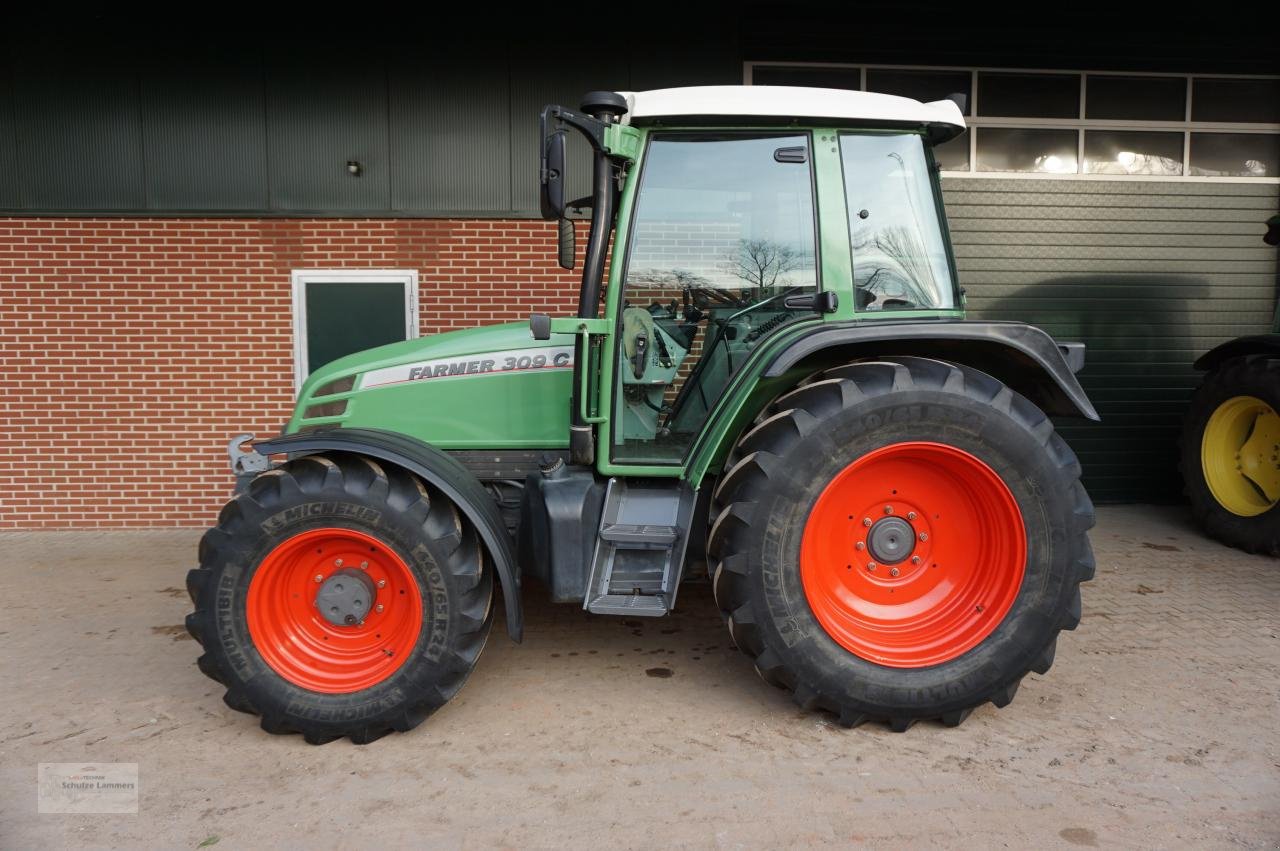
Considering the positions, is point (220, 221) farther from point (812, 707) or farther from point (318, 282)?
point (812, 707)

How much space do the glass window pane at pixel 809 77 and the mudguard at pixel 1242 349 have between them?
3236 millimetres

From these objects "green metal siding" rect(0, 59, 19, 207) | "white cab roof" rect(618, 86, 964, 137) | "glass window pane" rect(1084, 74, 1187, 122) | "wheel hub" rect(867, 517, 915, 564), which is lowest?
"wheel hub" rect(867, 517, 915, 564)

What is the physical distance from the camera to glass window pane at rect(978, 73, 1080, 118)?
21.2 ft

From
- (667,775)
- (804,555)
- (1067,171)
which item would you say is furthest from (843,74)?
(667,775)

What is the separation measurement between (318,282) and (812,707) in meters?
4.74

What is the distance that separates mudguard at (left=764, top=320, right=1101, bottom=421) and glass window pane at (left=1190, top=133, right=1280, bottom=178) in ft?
16.1

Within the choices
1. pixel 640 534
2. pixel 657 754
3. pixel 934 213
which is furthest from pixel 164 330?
pixel 934 213

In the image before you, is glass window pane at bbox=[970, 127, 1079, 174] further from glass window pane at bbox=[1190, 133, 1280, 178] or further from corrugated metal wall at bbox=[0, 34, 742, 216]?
corrugated metal wall at bbox=[0, 34, 742, 216]

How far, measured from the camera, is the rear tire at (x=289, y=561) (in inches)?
109

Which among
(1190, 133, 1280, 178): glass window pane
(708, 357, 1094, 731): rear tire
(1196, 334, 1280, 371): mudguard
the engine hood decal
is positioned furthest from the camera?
(1190, 133, 1280, 178): glass window pane

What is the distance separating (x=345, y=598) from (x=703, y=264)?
1.84 metres

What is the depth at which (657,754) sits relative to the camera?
277cm

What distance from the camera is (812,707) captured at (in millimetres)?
2875

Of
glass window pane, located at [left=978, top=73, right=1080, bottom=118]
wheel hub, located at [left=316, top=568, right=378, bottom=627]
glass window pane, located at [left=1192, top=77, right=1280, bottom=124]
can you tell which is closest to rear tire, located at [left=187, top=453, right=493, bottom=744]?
wheel hub, located at [left=316, top=568, right=378, bottom=627]
